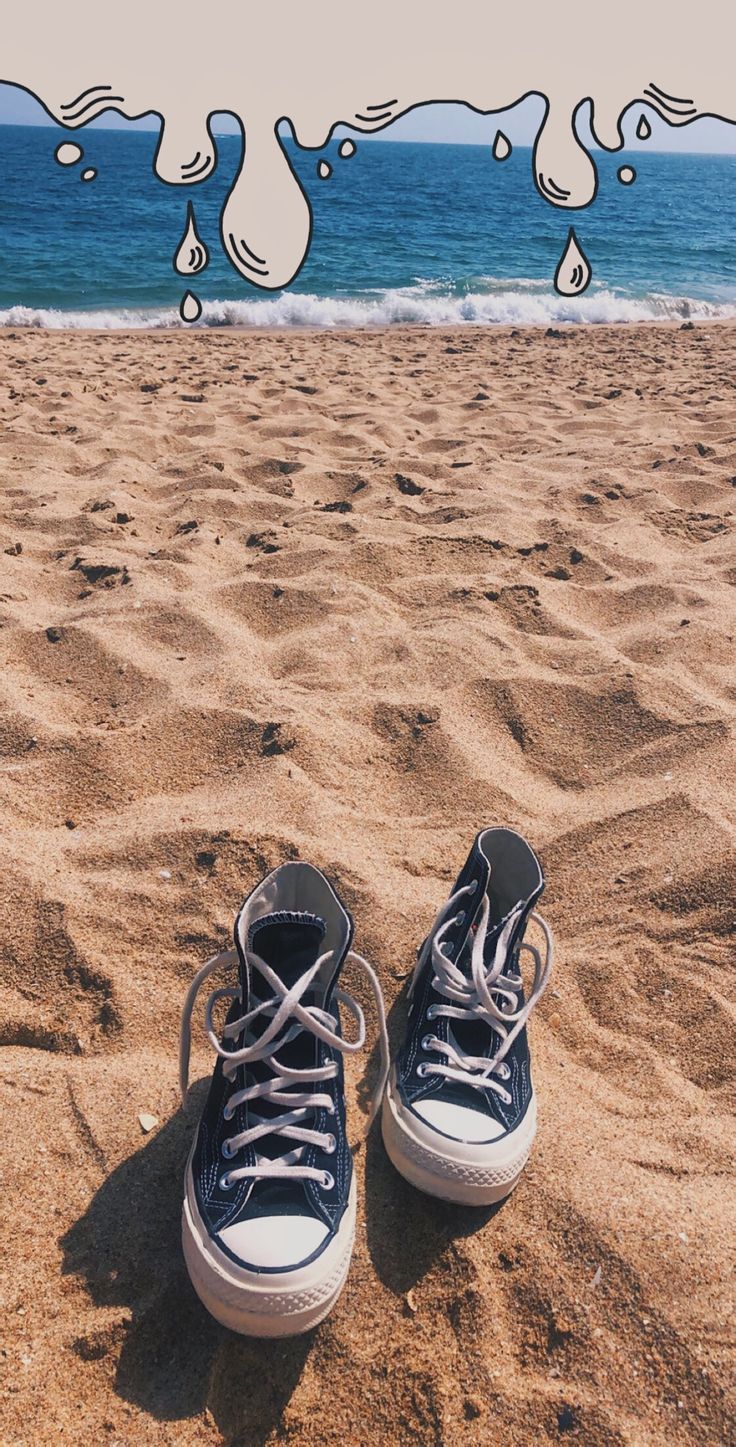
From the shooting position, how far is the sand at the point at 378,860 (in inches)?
46.3

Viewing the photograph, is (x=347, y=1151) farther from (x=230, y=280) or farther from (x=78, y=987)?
(x=230, y=280)

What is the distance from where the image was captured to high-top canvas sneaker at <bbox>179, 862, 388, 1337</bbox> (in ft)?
3.77

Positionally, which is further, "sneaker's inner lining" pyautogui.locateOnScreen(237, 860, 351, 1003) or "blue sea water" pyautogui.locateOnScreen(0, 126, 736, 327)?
"blue sea water" pyautogui.locateOnScreen(0, 126, 736, 327)

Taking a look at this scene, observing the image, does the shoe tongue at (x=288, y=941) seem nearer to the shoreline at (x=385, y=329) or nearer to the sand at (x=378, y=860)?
the sand at (x=378, y=860)

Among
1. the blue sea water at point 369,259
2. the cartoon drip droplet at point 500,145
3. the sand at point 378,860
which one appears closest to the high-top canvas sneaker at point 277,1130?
the sand at point 378,860

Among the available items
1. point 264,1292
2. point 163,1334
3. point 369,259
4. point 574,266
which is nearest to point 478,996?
point 264,1292

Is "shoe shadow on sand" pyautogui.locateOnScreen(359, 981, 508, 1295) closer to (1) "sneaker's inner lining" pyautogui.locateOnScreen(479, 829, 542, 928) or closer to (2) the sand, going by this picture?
(2) the sand

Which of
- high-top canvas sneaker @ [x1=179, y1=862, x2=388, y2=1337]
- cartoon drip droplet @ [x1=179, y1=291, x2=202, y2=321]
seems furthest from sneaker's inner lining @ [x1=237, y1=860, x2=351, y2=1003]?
cartoon drip droplet @ [x1=179, y1=291, x2=202, y2=321]

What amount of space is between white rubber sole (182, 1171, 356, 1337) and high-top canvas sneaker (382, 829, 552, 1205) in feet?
0.73

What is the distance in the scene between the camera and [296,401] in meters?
5.54

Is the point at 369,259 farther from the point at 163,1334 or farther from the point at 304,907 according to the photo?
the point at 163,1334

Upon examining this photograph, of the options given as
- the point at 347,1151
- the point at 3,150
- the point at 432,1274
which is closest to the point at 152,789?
the point at 347,1151

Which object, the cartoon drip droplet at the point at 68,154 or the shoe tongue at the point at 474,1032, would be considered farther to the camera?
the cartoon drip droplet at the point at 68,154

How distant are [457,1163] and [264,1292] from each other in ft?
1.07
